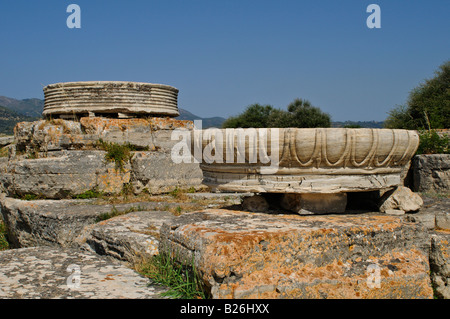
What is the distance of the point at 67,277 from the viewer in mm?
2766

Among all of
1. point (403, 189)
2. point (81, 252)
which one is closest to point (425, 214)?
point (403, 189)

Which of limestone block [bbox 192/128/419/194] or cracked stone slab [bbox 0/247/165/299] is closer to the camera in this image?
cracked stone slab [bbox 0/247/165/299]

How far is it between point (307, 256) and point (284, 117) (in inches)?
1104

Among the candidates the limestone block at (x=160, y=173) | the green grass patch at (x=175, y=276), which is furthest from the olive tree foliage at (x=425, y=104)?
the green grass patch at (x=175, y=276)

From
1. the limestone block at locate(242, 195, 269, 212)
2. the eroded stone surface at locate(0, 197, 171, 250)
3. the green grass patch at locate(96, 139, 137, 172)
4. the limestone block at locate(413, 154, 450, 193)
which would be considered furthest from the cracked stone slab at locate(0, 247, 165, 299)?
the limestone block at locate(413, 154, 450, 193)

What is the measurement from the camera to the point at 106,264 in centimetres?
309

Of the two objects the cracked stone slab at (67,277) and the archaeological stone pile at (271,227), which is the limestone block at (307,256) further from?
the cracked stone slab at (67,277)

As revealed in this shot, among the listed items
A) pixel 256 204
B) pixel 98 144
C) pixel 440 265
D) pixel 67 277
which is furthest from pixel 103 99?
pixel 440 265

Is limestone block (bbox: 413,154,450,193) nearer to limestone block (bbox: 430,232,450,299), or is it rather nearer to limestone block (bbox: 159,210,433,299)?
limestone block (bbox: 430,232,450,299)

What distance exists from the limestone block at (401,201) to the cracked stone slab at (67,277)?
2.07m

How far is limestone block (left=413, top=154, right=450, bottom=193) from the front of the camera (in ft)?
17.8

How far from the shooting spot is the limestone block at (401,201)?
11.1ft

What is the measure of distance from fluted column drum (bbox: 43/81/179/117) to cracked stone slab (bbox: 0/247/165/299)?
148 inches

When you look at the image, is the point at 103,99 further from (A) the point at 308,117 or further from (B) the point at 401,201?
(A) the point at 308,117
